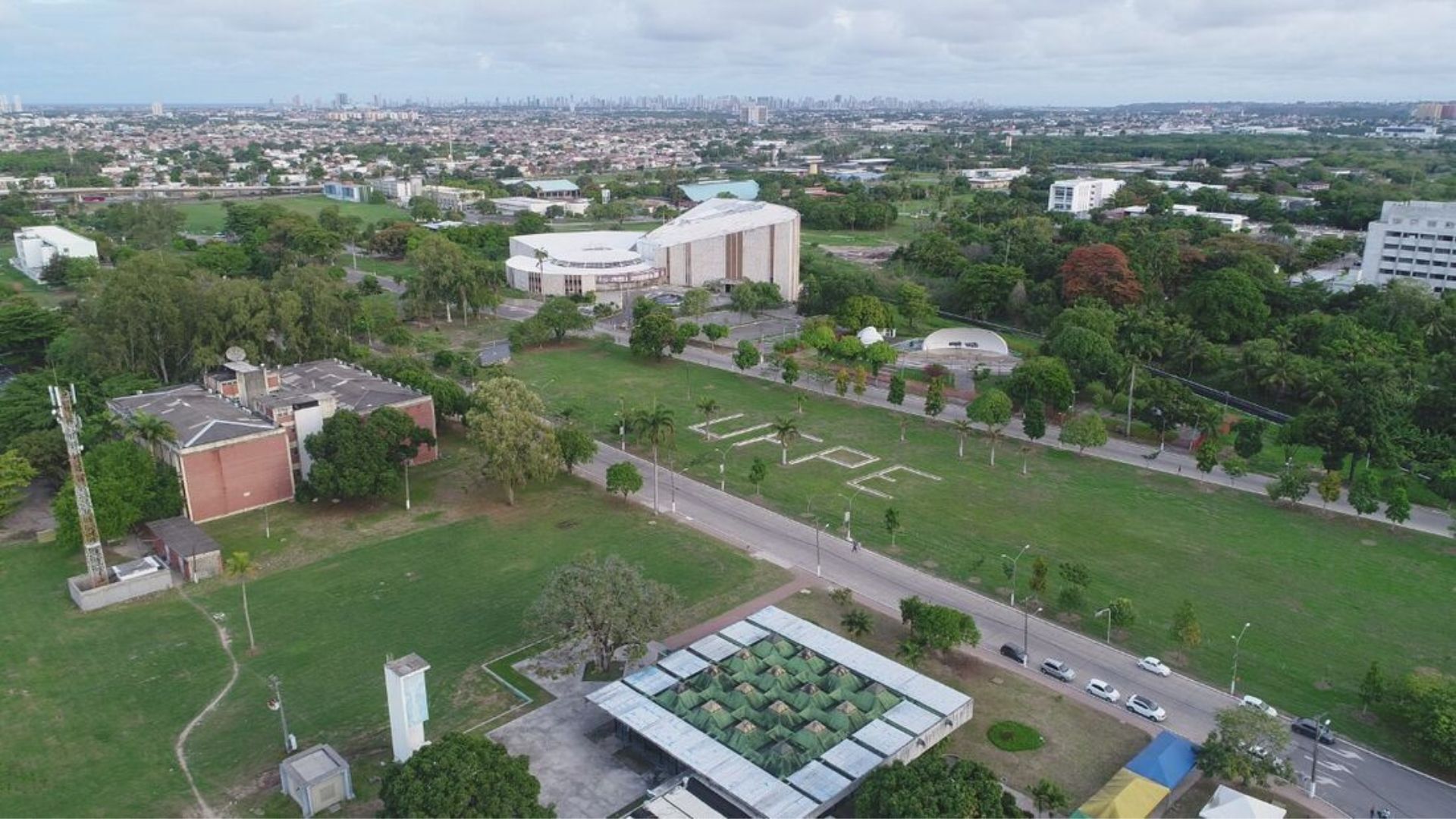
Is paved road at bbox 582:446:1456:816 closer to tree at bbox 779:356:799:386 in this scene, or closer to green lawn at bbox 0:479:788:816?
green lawn at bbox 0:479:788:816

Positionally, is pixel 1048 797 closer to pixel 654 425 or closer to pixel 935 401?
pixel 654 425

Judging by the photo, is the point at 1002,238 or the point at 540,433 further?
the point at 1002,238

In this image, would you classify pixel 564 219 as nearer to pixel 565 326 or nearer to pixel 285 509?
pixel 565 326

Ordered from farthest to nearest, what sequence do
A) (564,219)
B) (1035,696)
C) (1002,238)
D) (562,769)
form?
(564,219), (1002,238), (1035,696), (562,769)

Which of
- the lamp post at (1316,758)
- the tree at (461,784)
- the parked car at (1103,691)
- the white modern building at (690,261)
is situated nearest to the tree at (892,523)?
the parked car at (1103,691)

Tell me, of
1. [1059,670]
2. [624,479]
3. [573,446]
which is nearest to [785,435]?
[624,479]

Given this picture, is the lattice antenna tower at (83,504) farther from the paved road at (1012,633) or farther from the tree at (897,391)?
the tree at (897,391)

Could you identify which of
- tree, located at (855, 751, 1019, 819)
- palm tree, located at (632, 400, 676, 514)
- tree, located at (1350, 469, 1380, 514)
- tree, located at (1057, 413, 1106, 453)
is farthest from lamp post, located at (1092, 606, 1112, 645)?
palm tree, located at (632, 400, 676, 514)

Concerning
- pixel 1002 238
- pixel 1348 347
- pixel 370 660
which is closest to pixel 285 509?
pixel 370 660
